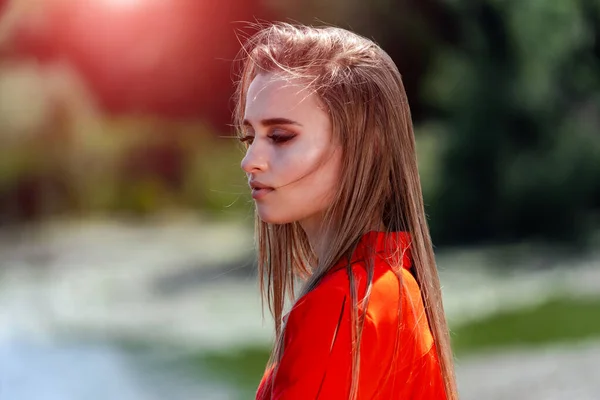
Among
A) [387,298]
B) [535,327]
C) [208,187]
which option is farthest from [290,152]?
[208,187]

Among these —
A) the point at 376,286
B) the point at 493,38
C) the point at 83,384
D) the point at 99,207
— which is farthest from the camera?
the point at 493,38

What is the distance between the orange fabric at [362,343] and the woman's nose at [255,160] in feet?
0.42

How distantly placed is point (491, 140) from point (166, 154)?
249cm

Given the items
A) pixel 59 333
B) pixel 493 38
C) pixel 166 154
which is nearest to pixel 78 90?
pixel 166 154

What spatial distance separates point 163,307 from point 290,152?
5253 millimetres

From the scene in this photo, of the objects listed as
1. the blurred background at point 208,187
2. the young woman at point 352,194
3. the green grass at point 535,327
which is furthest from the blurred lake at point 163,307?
the young woman at point 352,194

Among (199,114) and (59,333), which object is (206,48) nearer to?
(199,114)

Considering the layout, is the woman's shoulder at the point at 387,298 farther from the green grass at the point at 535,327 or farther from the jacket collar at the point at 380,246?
the green grass at the point at 535,327

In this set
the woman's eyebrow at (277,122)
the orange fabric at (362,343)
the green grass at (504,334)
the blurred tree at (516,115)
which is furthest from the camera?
the blurred tree at (516,115)

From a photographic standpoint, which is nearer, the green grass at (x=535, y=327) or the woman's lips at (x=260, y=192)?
the woman's lips at (x=260, y=192)

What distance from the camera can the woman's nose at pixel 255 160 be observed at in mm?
913

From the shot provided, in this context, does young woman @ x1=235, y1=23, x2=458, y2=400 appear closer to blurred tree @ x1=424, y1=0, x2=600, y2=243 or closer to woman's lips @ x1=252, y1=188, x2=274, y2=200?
woman's lips @ x1=252, y1=188, x2=274, y2=200

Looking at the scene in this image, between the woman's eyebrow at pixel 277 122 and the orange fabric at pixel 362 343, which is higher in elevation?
the woman's eyebrow at pixel 277 122

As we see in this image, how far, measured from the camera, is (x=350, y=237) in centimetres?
90
